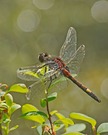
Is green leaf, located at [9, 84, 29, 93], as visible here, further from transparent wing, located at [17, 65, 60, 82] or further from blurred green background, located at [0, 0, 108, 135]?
blurred green background, located at [0, 0, 108, 135]

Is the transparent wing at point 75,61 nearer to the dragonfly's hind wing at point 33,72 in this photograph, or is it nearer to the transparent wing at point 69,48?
the transparent wing at point 69,48

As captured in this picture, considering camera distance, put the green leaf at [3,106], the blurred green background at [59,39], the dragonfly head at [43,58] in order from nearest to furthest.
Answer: the green leaf at [3,106]
the dragonfly head at [43,58]
the blurred green background at [59,39]

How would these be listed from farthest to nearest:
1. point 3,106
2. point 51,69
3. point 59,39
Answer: point 59,39 → point 51,69 → point 3,106

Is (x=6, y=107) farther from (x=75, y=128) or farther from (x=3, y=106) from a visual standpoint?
(x=75, y=128)

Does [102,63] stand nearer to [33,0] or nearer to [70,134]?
[33,0]

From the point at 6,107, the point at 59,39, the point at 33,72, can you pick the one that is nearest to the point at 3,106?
the point at 6,107

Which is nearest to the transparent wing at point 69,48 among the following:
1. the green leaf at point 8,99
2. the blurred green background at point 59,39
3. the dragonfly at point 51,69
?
the dragonfly at point 51,69

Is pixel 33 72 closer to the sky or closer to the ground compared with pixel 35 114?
closer to the sky

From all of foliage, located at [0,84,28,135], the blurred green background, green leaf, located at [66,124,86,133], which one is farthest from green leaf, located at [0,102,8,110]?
the blurred green background
